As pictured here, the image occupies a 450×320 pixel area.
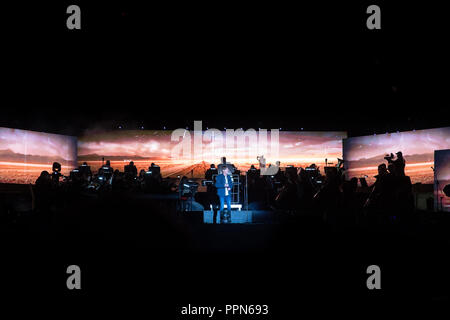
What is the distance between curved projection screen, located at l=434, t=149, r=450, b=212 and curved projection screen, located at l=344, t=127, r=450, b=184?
7.79ft

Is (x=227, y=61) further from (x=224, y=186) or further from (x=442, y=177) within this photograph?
(x=442, y=177)

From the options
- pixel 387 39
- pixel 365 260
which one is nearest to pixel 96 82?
pixel 387 39

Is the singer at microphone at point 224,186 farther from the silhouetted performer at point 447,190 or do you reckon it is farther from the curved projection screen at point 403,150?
the curved projection screen at point 403,150

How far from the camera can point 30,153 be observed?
14.3 metres

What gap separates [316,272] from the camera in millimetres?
2268

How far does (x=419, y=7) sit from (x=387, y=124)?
8.80 m

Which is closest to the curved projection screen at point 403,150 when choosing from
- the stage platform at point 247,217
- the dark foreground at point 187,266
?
the stage platform at point 247,217

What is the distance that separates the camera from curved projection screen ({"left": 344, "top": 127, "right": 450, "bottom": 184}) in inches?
538

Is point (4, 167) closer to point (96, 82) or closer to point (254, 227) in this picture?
point (96, 82)

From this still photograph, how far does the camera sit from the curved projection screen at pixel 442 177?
1103 centimetres
